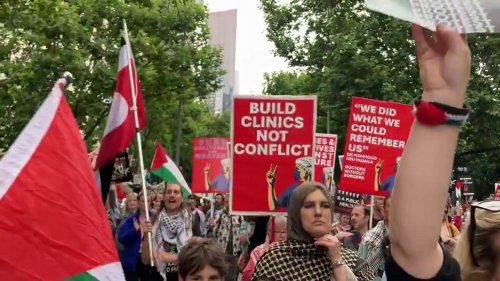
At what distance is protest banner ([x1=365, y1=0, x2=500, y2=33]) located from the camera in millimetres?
1544

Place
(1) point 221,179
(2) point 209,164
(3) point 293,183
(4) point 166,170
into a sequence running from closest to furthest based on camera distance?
(3) point 293,183 < (4) point 166,170 < (1) point 221,179 < (2) point 209,164

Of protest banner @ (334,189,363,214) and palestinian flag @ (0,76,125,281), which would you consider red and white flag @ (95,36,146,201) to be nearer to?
palestinian flag @ (0,76,125,281)

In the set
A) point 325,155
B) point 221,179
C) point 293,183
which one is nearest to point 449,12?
point 293,183

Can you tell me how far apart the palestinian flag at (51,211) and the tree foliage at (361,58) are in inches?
826

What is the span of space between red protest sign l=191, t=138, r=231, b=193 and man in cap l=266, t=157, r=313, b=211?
1274 centimetres

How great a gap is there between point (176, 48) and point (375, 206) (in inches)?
671

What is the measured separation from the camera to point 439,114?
1753 mm

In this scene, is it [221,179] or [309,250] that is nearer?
[309,250]

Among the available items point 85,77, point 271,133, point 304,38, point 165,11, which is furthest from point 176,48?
point 271,133

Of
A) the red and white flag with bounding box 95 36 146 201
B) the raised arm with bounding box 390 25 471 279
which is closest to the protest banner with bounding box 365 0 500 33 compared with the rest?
the raised arm with bounding box 390 25 471 279

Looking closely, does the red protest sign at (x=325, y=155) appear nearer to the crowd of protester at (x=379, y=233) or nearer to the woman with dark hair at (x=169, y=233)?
the crowd of protester at (x=379, y=233)

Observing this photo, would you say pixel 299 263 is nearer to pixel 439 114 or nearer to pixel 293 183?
pixel 293 183

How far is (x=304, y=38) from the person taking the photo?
29.7 metres

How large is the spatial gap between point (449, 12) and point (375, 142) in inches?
384
